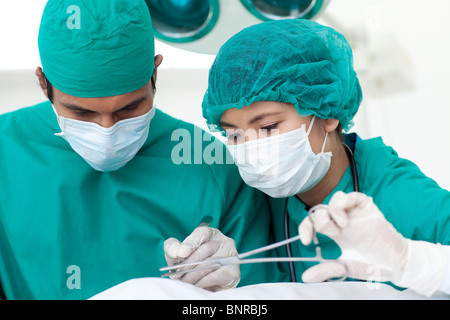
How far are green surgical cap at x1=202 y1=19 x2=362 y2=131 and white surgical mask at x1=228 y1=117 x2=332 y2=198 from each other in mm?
90

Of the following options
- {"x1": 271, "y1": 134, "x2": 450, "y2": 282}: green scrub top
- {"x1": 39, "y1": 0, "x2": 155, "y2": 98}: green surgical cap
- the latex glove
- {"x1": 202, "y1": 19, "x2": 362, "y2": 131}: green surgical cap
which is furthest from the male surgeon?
the latex glove

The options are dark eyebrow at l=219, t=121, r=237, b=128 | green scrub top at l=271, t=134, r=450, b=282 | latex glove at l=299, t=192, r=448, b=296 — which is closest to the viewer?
latex glove at l=299, t=192, r=448, b=296

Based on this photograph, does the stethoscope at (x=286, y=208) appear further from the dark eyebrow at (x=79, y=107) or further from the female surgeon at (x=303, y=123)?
the dark eyebrow at (x=79, y=107)

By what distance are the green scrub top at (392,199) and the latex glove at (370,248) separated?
9.5 inches

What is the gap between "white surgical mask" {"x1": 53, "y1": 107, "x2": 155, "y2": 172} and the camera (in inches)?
58.2

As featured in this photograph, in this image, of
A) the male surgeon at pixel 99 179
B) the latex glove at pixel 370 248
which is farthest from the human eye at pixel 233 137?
the latex glove at pixel 370 248

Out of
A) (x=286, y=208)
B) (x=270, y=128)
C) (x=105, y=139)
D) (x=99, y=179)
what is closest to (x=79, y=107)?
(x=105, y=139)

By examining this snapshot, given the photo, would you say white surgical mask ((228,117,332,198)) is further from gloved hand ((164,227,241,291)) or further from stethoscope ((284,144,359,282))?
gloved hand ((164,227,241,291))

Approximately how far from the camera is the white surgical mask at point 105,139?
148 cm

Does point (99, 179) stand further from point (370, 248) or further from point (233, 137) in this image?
point (370, 248)

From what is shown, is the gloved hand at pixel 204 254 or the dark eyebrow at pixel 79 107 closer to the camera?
the gloved hand at pixel 204 254

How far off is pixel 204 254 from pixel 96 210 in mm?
393
